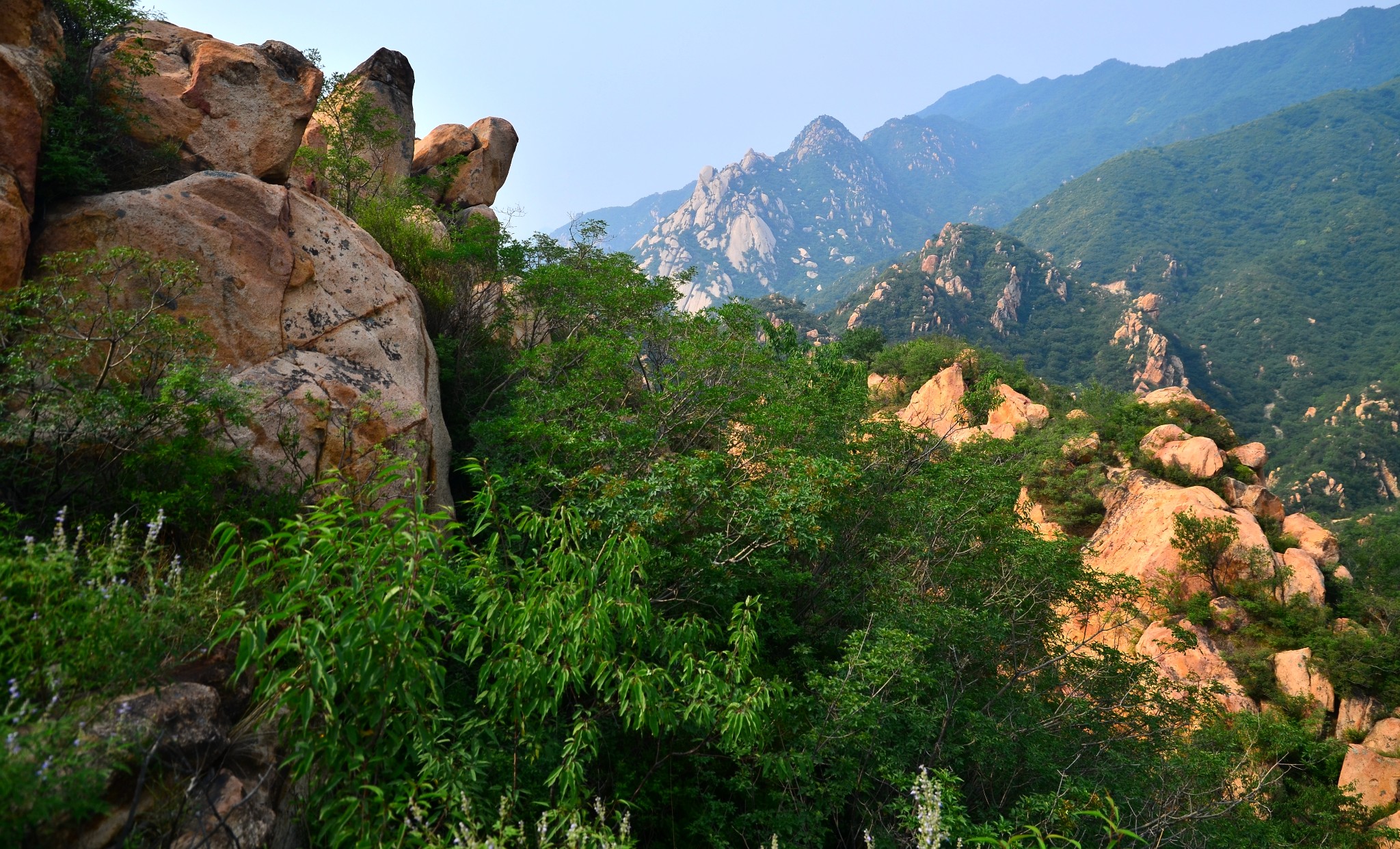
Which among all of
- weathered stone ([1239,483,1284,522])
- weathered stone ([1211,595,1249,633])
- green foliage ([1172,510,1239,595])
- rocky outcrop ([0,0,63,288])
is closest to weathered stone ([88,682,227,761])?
rocky outcrop ([0,0,63,288])

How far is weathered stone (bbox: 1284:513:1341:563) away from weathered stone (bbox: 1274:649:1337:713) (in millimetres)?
4722

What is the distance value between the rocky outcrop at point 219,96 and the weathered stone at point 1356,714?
26.1 metres

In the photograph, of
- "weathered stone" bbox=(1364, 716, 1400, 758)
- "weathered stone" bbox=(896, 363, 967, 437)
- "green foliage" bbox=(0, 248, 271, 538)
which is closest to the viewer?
"green foliage" bbox=(0, 248, 271, 538)

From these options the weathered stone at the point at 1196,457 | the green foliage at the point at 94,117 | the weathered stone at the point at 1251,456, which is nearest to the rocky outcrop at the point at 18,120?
the green foliage at the point at 94,117

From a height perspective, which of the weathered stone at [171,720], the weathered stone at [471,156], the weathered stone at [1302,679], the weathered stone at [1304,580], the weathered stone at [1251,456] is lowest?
the weathered stone at [1302,679]

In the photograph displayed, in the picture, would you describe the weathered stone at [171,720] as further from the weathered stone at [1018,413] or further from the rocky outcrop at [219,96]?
the weathered stone at [1018,413]

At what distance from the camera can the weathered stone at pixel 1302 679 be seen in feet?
52.4

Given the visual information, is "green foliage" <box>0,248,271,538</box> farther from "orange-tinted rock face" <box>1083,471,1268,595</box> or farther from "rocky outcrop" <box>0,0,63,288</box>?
"orange-tinted rock face" <box>1083,471,1268,595</box>

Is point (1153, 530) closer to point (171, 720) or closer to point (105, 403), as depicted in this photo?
point (171, 720)

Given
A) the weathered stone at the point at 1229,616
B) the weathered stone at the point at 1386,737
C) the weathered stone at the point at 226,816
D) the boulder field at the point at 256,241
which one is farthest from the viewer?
the weathered stone at the point at 1229,616

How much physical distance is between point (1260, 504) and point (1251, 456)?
3.18 meters

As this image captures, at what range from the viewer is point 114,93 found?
7.11 metres

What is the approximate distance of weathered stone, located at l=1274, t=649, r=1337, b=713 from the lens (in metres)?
16.0

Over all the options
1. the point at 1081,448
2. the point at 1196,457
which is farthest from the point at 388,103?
the point at 1196,457
